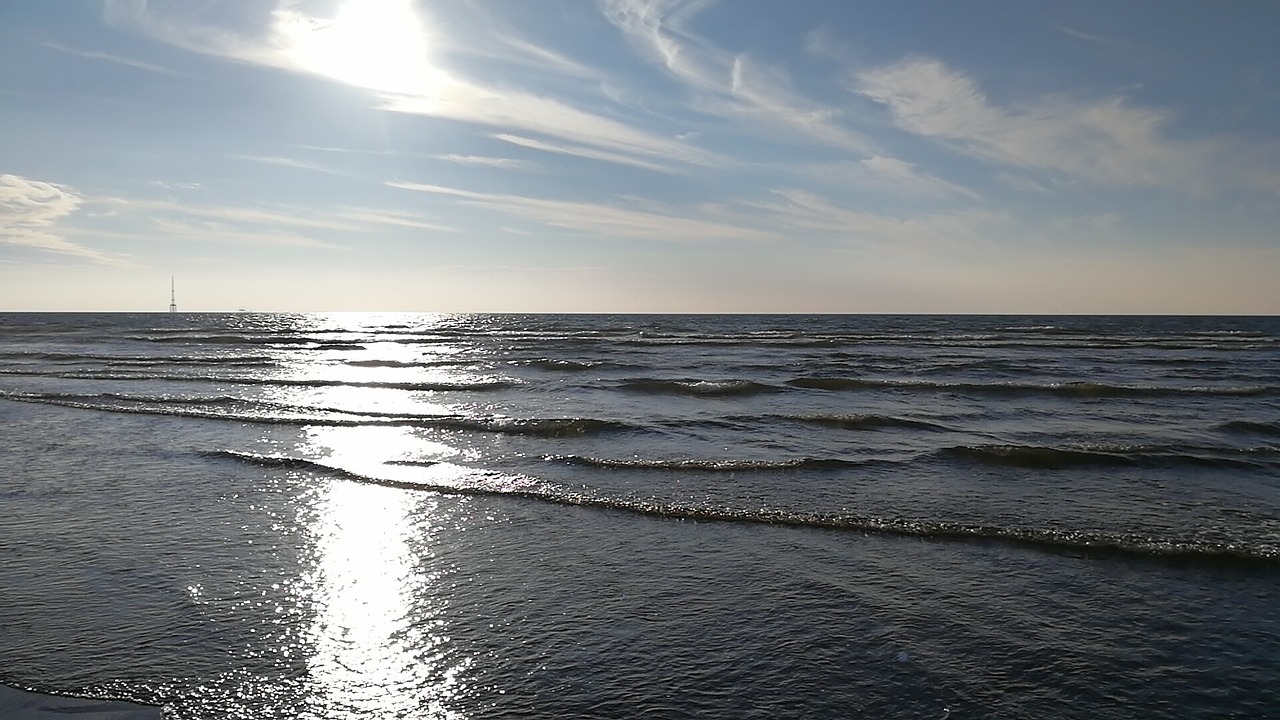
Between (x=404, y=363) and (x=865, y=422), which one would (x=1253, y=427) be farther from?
(x=404, y=363)

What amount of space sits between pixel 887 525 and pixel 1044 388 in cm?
1833

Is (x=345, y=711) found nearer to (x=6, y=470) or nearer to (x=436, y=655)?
(x=436, y=655)

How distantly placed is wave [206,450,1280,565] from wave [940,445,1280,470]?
407 cm

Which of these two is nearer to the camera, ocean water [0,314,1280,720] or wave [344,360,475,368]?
ocean water [0,314,1280,720]

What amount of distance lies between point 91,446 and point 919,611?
42.5ft

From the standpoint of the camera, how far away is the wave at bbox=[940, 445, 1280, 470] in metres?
11.7

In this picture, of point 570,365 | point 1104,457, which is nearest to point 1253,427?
point 1104,457

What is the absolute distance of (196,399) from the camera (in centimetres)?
1981

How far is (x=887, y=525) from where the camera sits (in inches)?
317

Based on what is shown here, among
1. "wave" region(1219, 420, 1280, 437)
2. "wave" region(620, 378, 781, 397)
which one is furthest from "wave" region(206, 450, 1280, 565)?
"wave" region(620, 378, 781, 397)

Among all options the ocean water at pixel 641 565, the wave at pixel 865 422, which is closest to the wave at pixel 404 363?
the ocean water at pixel 641 565

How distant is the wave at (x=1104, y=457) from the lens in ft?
38.5

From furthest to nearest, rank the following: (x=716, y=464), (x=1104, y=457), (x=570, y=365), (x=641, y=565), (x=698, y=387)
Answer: (x=570, y=365) < (x=698, y=387) < (x=1104, y=457) < (x=716, y=464) < (x=641, y=565)

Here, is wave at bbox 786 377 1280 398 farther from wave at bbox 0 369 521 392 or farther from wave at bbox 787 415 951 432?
wave at bbox 0 369 521 392
